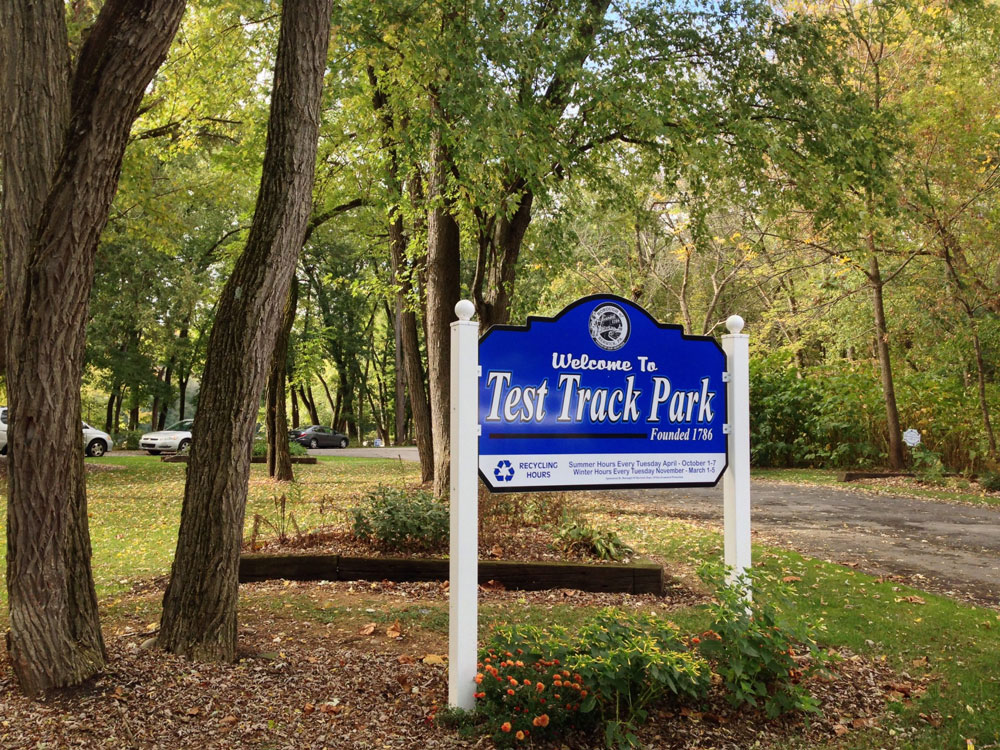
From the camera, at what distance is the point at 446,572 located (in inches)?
258

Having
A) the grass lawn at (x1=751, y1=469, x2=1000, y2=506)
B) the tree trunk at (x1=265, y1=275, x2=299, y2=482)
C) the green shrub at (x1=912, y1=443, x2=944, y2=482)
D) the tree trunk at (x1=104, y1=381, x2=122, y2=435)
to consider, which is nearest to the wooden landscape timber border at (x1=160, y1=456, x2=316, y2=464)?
the tree trunk at (x1=265, y1=275, x2=299, y2=482)

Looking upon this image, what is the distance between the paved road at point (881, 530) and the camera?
7480 mm

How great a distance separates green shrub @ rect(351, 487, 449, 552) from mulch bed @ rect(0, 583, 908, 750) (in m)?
2.11

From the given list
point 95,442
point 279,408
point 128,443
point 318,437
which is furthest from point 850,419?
point 128,443

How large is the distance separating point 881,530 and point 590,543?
16.1 feet

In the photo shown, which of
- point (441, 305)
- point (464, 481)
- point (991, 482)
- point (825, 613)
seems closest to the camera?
point (464, 481)

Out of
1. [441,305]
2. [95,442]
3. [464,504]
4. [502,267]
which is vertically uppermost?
[502,267]

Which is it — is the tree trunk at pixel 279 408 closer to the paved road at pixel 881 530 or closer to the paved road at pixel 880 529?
the paved road at pixel 880 529

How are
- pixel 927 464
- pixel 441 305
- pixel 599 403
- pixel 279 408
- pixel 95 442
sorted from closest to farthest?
pixel 599 403 < pixel 441 305 < pixel 279 408 < pixel 927 464 < pixel 95 442

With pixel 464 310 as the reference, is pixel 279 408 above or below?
below

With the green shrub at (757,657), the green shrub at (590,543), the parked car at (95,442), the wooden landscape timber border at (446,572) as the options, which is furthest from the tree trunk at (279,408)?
the green shrub at (757,657)

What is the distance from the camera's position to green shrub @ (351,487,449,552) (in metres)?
6.92

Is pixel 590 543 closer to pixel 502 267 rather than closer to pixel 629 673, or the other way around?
pixel 629 673

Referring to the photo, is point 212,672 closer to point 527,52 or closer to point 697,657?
point 697,657
